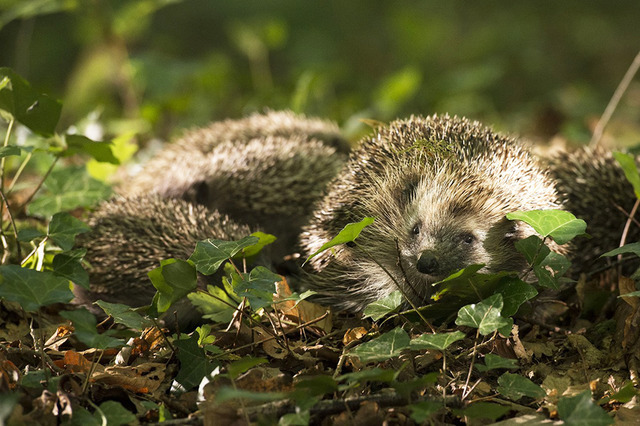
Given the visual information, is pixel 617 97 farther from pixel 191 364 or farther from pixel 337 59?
pixel 337 59

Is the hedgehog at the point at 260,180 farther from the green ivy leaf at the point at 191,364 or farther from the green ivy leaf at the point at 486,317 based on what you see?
the green ivy leaf at the point at 486,317

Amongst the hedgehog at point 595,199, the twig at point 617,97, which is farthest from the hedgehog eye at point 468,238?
the twig at point 617,97

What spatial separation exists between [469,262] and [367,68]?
862cm

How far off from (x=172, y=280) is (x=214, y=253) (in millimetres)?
232

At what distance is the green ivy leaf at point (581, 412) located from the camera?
236 cm

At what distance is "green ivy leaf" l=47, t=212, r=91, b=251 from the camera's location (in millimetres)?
3282

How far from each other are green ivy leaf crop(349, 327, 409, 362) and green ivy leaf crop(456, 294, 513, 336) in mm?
261

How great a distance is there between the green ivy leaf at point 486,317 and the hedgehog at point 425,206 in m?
0.39

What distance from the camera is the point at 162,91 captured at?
22.2ft

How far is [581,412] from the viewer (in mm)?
2404

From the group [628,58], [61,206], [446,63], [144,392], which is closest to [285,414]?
[144,392]

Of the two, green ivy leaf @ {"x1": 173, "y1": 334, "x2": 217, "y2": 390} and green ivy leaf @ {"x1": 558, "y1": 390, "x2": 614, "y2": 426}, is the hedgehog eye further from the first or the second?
green ivy leaf @ {"x1": 173, "y1": 334, "x2": 217, "y2": 390}

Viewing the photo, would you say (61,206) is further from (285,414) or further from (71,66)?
(71,66)

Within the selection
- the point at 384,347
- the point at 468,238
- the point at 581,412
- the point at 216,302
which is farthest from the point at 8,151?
the point at 581,412
